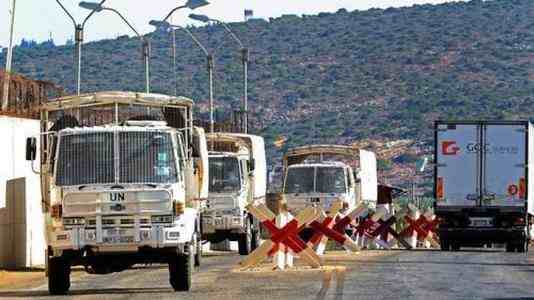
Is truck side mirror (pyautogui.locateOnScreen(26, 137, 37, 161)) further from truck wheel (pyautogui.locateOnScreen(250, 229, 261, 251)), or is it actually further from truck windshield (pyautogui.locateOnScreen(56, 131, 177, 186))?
truck wheel (pyautogui.locateOnScreen(250, 229, 261, 251))

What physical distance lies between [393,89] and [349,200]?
5319 inches

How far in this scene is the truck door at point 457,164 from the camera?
1861 inches

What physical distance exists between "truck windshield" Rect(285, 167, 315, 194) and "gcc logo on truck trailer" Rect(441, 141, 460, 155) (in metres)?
4.10

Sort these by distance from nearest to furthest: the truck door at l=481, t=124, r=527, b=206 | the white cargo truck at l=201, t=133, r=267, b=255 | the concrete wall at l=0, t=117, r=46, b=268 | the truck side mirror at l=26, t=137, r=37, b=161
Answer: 1. the truck side mirror at l=26, t=137, r=37, b=161
2. the concrete wall at l=0, t=117, r=46, b=268
3. the white cargo truck at l=201, t=133, r=267, b=255
4. the truck door at l=481, t=124, r=527, b=206

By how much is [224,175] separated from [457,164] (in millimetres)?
6930

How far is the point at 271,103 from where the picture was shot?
184250 mm

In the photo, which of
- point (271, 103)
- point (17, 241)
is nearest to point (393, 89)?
point (271, 103)

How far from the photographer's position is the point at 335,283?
2789 cm

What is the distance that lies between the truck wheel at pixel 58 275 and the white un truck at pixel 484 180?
2163 centimetres

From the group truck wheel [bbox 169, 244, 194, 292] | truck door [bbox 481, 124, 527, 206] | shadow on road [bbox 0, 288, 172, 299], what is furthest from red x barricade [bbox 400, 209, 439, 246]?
truck wheel [bbox 169, 244, 194, 292]

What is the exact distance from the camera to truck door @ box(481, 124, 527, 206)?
4706cm

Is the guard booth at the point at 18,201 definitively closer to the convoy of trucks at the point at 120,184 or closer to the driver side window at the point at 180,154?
the convoy of trucks at the point at 120,184

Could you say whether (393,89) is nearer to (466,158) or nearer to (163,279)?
(466,158)

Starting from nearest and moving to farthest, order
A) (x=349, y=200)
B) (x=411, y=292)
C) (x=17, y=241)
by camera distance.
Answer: (x=411, y=292) < (x=17, y=241) < (x=349, y=200)
